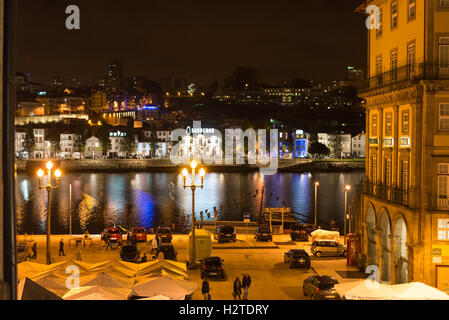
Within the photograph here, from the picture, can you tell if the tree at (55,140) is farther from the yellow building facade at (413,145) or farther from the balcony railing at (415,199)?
the balcony railing at (415,199)

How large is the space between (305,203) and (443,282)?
55.9 meters

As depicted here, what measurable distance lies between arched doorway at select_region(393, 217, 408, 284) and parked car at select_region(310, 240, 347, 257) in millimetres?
6367

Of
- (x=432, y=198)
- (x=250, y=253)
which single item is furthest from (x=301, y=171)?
(x=432, y=198)

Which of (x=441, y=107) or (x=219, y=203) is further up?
(x=441, y=107)

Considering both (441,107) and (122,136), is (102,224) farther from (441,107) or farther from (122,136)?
(122,136)

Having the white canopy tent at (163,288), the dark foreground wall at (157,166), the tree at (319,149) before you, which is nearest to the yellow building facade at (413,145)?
the white canopy tent at (163,288)

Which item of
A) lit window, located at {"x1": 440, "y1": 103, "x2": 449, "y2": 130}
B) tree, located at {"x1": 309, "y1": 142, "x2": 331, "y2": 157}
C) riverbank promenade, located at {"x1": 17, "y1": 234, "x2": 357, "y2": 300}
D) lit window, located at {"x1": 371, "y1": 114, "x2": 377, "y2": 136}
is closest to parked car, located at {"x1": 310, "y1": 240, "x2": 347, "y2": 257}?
riverbank promenade, located at {"x1": 17, "y1": 234, "x2": 357, "y2": 300}

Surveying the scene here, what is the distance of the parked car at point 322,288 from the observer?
15866mm

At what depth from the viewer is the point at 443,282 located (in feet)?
53.4

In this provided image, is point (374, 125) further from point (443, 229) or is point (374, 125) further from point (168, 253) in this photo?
point (168, 253)

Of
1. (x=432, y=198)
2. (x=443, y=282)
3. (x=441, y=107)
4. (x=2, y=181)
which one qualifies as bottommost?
(x=443, y=282)

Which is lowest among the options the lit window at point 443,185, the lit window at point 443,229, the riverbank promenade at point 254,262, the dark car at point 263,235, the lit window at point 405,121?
the riverbank promenade at point 254,262

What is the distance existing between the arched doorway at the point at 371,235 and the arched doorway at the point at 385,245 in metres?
1.29
